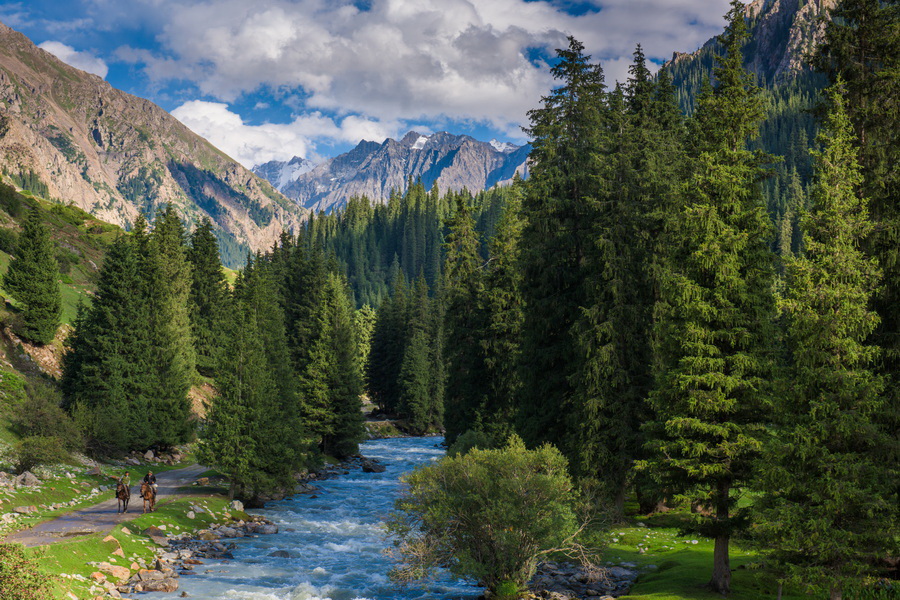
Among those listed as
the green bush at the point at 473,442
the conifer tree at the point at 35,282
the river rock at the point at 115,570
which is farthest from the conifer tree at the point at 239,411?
the conifer tree at the point at 35,282

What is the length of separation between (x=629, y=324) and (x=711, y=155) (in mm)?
9451

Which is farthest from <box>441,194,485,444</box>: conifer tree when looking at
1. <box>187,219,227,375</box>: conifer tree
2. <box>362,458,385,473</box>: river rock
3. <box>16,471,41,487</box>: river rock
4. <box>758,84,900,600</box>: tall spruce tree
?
<box>187,219,227,375</box>: conifer tree

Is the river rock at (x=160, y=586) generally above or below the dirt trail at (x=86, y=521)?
below

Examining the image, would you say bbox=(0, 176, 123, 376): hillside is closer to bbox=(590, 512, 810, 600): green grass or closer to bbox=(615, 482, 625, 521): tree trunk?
bbox=(615, 482, 625, 521): tree trunk

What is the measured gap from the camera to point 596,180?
3048 centimetres

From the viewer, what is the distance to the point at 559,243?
32438 millimetres

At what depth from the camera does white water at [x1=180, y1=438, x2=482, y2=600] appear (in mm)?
23719

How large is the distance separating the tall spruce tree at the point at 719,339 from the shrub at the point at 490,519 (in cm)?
397

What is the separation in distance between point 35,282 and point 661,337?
4652 cm

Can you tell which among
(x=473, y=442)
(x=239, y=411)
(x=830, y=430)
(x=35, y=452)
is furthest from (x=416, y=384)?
(x=830, y=430)

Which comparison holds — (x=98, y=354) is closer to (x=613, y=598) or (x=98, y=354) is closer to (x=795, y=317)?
(x=613, y=598)

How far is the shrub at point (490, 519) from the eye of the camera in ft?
69.9

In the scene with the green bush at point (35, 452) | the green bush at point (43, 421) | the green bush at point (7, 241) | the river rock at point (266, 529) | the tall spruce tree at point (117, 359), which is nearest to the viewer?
the green bush at point (35, 452)

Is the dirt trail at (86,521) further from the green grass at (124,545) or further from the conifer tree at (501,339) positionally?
the conifer tree at (501,339)
